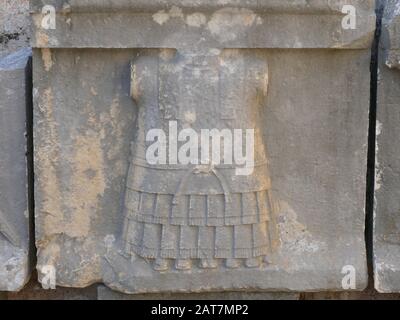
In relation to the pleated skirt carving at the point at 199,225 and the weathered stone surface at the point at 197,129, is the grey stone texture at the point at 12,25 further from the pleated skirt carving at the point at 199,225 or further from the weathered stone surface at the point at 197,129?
the pleated skirt carving at the point at 199,225

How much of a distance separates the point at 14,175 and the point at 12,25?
0.46m

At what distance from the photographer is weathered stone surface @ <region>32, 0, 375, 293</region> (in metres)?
1.61

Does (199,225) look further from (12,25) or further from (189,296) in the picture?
(12,25)

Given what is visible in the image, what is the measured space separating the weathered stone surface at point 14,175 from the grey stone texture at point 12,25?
0.09m

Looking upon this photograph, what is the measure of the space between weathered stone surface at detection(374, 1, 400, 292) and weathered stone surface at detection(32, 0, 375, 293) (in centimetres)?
5

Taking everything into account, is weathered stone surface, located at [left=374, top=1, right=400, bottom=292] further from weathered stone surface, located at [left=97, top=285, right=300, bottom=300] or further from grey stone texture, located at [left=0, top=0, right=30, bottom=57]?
grey stone texture, located at [left=0, top=0, right=30, bottom=57]

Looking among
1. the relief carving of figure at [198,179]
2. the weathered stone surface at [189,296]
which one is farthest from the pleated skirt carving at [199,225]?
the weathered stone surface at [189,296]

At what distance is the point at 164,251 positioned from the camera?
169cm

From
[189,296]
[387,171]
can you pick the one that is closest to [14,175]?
→ [189,296]

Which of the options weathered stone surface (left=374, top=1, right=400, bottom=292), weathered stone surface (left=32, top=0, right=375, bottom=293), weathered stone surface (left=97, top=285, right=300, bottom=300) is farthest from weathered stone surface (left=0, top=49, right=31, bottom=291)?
weathered stone surface (left=374, top=1, right=400, bottom=292)

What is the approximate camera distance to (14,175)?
176 centimetres

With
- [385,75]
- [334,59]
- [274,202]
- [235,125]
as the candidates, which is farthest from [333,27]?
[274,202]

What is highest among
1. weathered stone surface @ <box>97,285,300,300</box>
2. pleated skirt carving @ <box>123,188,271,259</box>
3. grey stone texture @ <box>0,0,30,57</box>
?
grey stone texture @ <box>0,0,30,57</box>

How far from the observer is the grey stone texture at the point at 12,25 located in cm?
188
